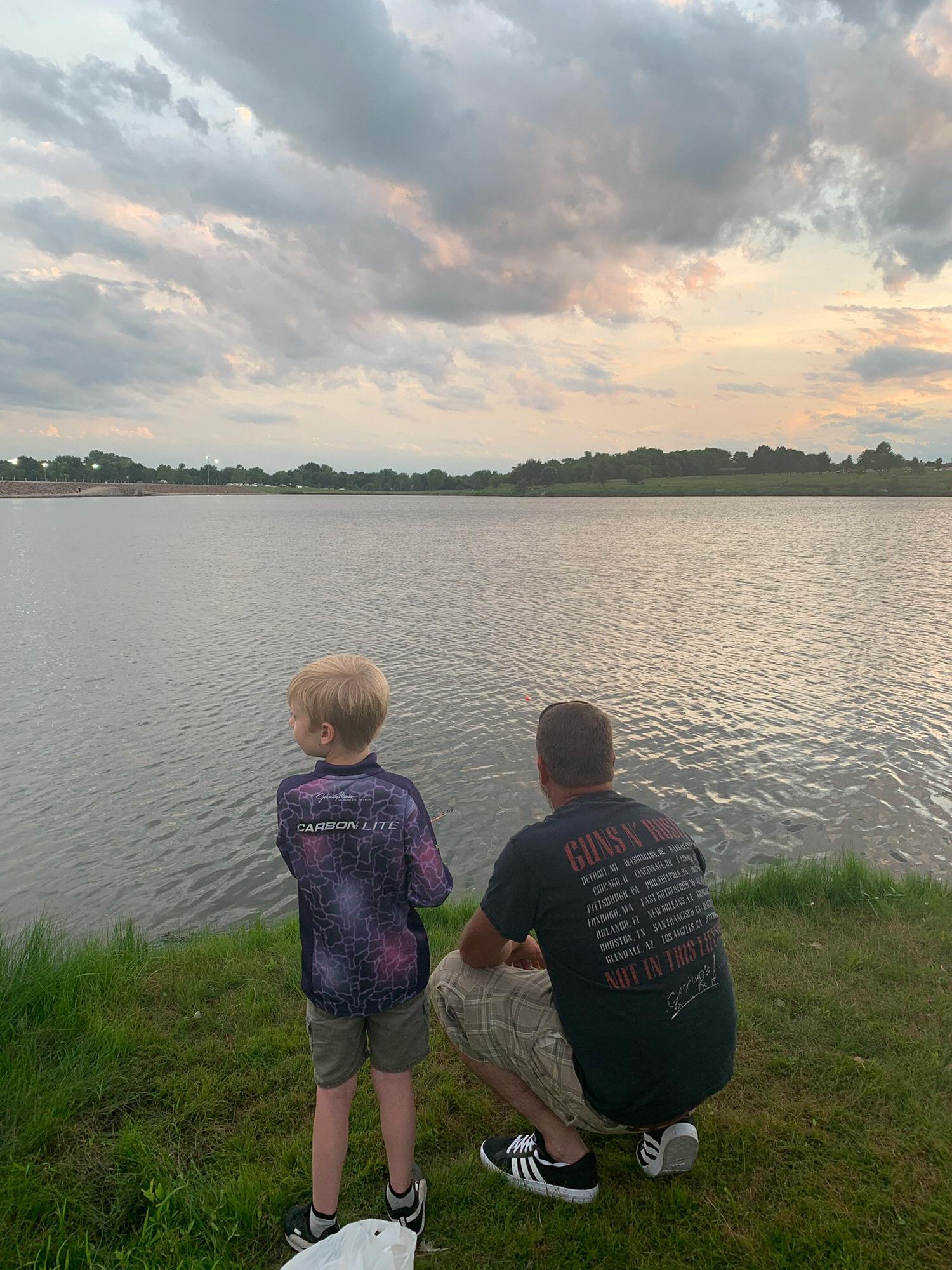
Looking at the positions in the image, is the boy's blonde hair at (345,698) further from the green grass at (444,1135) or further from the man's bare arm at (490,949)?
the green grass at (444,1135)

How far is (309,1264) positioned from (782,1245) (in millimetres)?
2016

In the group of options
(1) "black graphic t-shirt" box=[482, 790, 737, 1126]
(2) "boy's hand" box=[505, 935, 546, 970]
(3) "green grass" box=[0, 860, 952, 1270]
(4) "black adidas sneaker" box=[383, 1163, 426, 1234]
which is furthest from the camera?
(2) "boy's hand" box=[505, 935, 546, 970]

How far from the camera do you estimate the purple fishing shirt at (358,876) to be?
124 inches

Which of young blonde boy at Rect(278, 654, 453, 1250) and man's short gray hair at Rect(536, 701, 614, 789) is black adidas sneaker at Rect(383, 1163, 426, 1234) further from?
man's short gray hair at Rect(536, 701, 614, 789)

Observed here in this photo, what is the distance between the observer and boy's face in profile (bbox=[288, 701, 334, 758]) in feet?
10.7

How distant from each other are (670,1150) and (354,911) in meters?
1.93

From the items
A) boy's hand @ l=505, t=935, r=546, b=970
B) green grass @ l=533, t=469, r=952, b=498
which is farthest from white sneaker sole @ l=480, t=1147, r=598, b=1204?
green grass @ l=533, t=469, r=952, b=498

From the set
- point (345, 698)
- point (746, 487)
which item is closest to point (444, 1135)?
point (345, 698)

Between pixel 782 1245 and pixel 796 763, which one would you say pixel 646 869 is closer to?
pixel 782 1245

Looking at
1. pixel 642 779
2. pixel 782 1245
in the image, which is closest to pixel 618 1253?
pixel 782 1245

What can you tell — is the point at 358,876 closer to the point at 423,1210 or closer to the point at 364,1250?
the point at 364,1250

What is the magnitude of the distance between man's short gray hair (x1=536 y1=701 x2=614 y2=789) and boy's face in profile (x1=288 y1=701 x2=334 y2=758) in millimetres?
958

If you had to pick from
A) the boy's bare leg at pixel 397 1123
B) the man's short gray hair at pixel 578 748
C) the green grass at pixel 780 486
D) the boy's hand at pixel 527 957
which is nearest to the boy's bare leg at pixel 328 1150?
the boy's bare leg at pixel 397 1123

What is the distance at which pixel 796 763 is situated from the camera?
12102 mm
